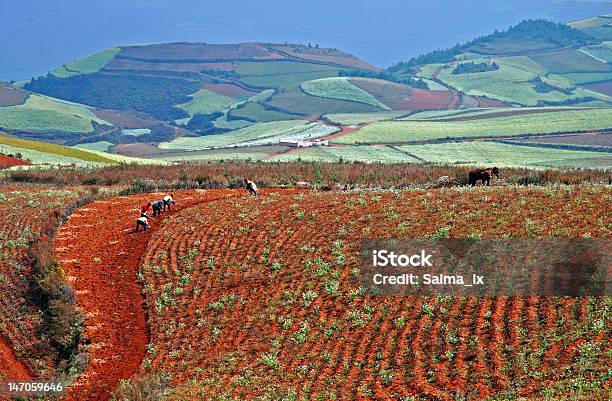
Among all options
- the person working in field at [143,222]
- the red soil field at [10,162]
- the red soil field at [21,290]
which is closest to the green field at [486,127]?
the red soil field at [10,162]

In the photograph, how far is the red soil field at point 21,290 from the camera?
1058 inches

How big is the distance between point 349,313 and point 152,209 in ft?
62.2

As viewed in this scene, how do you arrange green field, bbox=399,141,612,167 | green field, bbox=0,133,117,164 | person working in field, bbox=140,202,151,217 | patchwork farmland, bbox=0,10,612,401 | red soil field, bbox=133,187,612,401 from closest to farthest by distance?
red soil field, bbox=133,187,612,401 → patchwork farmland, bbox=0,10,612,401 → person working in field, bbox=140,202,151,217 → green field, bbox=0,133,117,164 → green field, bbox=399,141,612,167

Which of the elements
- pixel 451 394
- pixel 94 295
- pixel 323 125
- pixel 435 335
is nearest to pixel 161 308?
pixel 94 295

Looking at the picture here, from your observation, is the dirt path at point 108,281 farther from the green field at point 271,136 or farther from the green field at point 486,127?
the green field at point 271,136

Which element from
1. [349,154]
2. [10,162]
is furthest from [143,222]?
[349,154]

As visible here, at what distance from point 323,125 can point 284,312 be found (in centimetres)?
16147

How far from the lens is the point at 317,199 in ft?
125

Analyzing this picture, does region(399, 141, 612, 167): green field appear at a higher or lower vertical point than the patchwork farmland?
higher

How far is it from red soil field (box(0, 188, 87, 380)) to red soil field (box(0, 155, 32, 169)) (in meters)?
33.2

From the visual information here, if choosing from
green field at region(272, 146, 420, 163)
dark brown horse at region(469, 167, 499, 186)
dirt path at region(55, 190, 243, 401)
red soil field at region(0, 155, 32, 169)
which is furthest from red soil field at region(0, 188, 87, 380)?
green field at region(272, 146, 420, 163)

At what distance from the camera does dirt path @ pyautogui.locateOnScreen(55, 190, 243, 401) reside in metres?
25.3

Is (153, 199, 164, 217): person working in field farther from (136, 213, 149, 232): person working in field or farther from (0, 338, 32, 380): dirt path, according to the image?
(0, 338, 32, 380): dirt path

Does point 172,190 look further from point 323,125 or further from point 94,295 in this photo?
point 323,125
